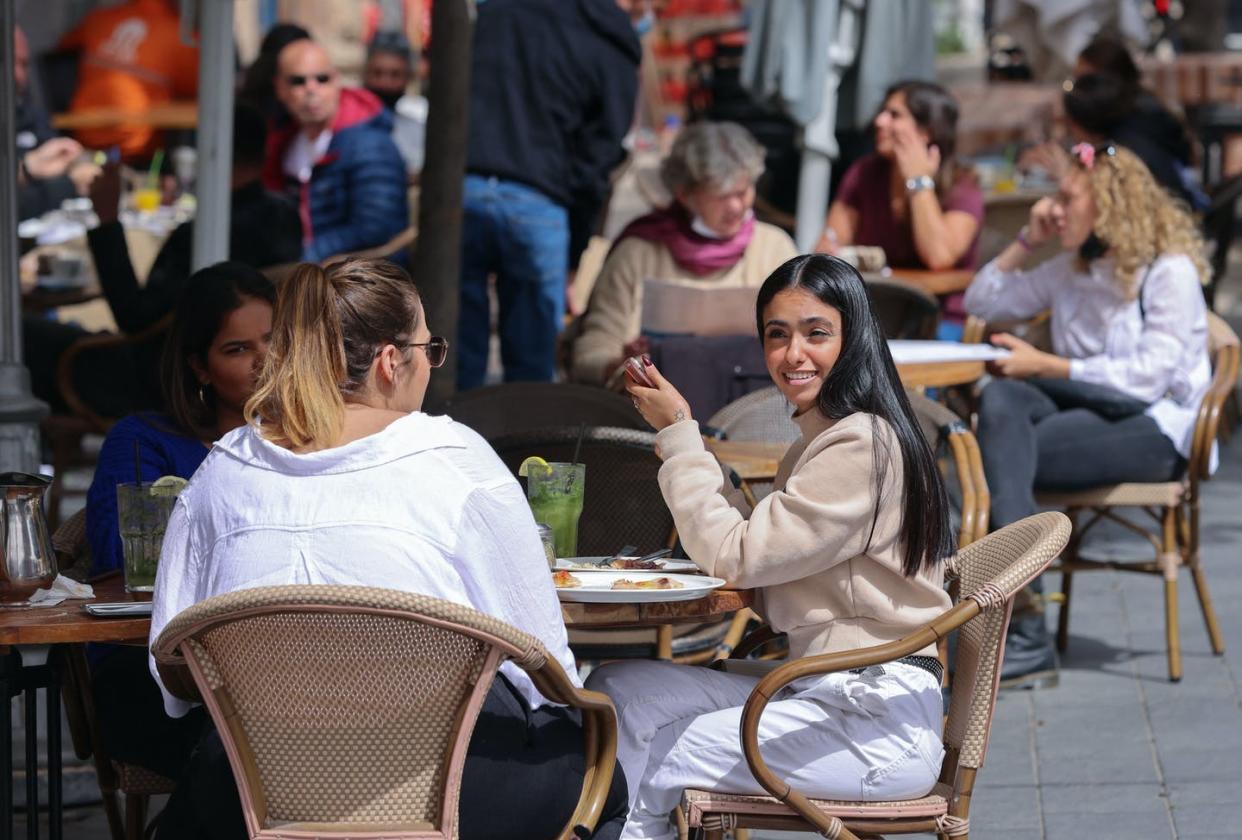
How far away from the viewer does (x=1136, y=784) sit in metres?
4.13

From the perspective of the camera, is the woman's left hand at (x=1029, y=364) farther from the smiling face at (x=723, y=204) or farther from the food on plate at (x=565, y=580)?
the food on plate at (x=565, y=580)

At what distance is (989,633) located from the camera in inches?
110

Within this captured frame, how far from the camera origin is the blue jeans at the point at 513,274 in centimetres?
638

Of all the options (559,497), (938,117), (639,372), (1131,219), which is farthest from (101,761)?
(938,117)

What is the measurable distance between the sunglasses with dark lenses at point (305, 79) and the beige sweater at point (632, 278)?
2.02m

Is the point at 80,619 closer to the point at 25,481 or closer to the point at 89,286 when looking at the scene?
the point at 25,481

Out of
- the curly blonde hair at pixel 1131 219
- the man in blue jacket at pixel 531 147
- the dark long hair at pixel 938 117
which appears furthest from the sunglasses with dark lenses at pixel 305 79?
the curly blonde hair at pixel 1131 219

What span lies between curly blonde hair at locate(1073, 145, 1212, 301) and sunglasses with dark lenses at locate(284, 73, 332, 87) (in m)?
3.34

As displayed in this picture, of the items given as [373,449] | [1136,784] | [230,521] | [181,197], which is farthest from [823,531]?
[181,197]

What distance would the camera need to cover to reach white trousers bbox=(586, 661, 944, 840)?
9.09 ft

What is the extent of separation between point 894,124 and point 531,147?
1.36 m

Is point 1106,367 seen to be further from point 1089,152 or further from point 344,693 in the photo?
point 344,693

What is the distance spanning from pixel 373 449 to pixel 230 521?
0.77 ft

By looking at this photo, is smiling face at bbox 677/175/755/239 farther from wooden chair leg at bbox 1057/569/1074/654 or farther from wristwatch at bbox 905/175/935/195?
wooden chair leg at bbox 1057/569/1074/654
